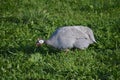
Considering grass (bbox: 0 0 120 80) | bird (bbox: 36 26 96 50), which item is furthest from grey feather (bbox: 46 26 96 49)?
Result: grass (bbox: 0 0 120 80)

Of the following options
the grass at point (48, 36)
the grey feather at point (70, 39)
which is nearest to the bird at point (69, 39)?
the grey feather at point (70, 39)

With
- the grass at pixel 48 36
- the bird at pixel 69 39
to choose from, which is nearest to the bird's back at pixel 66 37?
the bird at pixel 69 39

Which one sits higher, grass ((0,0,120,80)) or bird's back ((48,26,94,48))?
bird's back ((48,26,94,48))

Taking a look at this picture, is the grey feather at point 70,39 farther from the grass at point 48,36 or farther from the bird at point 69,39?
the grass at point 48,36

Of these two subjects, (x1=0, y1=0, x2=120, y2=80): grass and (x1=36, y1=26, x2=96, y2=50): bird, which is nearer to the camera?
(x1=0, y1=0, x2=120, y2=80): grass

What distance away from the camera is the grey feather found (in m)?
6.91

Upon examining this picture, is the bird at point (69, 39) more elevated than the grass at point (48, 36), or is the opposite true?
the bird at point (69, 39)

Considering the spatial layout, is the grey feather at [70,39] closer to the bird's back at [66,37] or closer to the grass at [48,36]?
the bird's back at [66,37]

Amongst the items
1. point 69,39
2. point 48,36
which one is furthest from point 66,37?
point 48,36

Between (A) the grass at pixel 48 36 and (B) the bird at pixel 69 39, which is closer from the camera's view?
(A) the grass at pixel 48 36

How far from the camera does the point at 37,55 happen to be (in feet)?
23.0

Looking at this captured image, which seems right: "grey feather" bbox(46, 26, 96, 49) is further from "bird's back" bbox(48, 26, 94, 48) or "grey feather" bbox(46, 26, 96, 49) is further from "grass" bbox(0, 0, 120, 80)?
"grass" bbox(0, 0, 120, 80)

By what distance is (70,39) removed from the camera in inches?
273

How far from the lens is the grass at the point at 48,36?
21.5 ft
